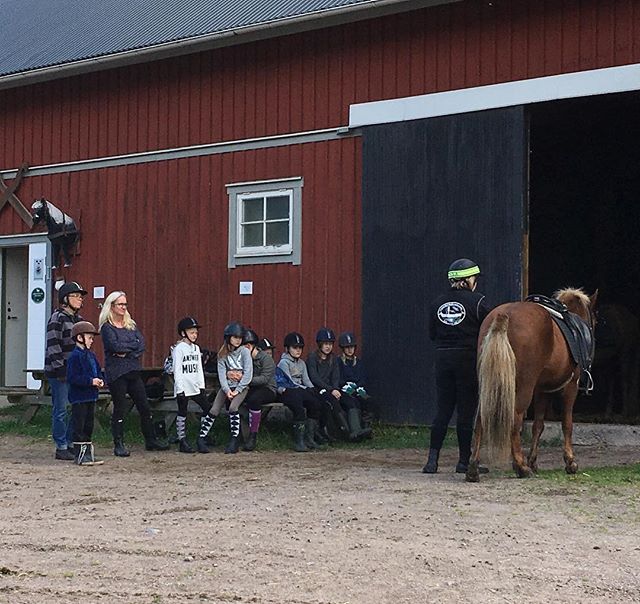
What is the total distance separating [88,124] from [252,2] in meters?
2.95

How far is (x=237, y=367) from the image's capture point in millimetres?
12859

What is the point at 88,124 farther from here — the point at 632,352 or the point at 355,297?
the point at 632,352

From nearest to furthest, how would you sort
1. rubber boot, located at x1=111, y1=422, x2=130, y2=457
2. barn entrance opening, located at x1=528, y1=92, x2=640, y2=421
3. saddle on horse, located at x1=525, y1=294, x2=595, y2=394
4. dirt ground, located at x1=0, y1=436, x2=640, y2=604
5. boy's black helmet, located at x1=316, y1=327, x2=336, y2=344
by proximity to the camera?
dirt ground, located at x1=0, y1=436, x2=640, y2=604 → saddle on horse, located at x1=525, y1=294, x2=595, y2=394 → rubber boot, located at x1=111, y1=422, x2=130, y2=457 → boy's black helmet, located at x1=316, y1=327, x2=336, y2=344 → barn entrance opening, located at x1=528, y1=92, x2=640, y2=421

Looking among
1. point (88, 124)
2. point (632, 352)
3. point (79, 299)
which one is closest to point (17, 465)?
point (79, 299)

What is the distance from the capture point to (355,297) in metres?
14.4

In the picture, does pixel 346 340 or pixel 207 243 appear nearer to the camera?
pixel 346 340

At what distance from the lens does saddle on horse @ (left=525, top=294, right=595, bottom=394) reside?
1067 centimetres

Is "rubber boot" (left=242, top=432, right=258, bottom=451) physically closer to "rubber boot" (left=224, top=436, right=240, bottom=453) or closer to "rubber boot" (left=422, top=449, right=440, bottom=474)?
"rubber boot" (left=224, top=436, right=240, bottom=453)

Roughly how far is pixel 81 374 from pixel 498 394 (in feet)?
13.7

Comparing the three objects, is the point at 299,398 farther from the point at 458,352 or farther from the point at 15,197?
the point at 15,197

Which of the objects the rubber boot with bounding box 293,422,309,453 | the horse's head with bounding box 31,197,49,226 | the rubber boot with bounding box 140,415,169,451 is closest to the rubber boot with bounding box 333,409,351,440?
the rubber boot with bounding box 293,422,309,453

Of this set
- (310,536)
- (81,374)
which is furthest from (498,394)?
(81,374)

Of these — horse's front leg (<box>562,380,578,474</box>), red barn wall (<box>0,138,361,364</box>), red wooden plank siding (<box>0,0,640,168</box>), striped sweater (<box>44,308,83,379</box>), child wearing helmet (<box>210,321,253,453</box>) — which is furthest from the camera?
red barn wall (<box>0,138,361,364</box>)

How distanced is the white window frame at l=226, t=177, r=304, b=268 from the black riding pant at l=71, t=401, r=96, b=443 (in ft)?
13.2
